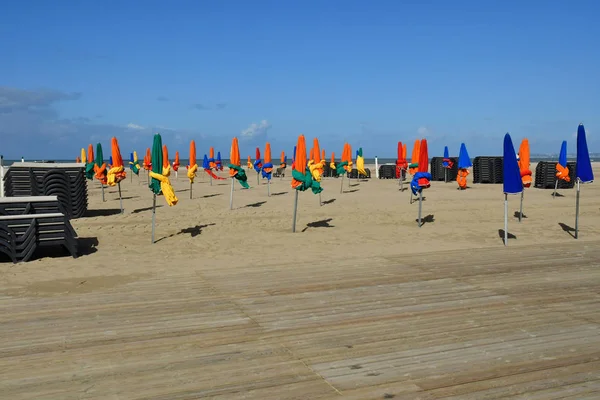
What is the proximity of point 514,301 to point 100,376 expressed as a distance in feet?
17.7

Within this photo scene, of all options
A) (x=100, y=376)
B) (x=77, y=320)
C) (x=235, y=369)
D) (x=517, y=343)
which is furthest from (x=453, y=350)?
(x=77, y=320)

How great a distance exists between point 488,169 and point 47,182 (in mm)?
27160

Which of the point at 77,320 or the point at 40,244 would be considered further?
the point at 40,244

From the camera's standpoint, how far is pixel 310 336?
237 inches

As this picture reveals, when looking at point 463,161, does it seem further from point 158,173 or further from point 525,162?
point 158,173

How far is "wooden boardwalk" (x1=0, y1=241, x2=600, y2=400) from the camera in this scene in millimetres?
4691

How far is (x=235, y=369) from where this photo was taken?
5059 millimetres

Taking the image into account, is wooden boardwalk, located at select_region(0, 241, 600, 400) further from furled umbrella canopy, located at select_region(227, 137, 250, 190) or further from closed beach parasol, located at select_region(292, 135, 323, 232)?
furled umbrella canopy, located at select_region(227, 137, 250, 190)

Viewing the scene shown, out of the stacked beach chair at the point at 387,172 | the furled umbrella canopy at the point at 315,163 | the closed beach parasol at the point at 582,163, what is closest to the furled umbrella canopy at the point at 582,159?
the closed beach parasol at the point at 582,163

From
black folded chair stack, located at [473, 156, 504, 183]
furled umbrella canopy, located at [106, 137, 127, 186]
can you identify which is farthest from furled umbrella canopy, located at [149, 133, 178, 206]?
black folded chair stack, located at [473, 156, 504, 183]

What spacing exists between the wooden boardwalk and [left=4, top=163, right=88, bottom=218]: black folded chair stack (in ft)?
29.6

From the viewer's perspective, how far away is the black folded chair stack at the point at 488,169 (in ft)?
114

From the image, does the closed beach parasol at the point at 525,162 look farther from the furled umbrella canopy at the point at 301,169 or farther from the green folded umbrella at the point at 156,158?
the green folded umbrella at the point at 156,158

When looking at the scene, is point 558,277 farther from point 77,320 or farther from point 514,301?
point 77,320
